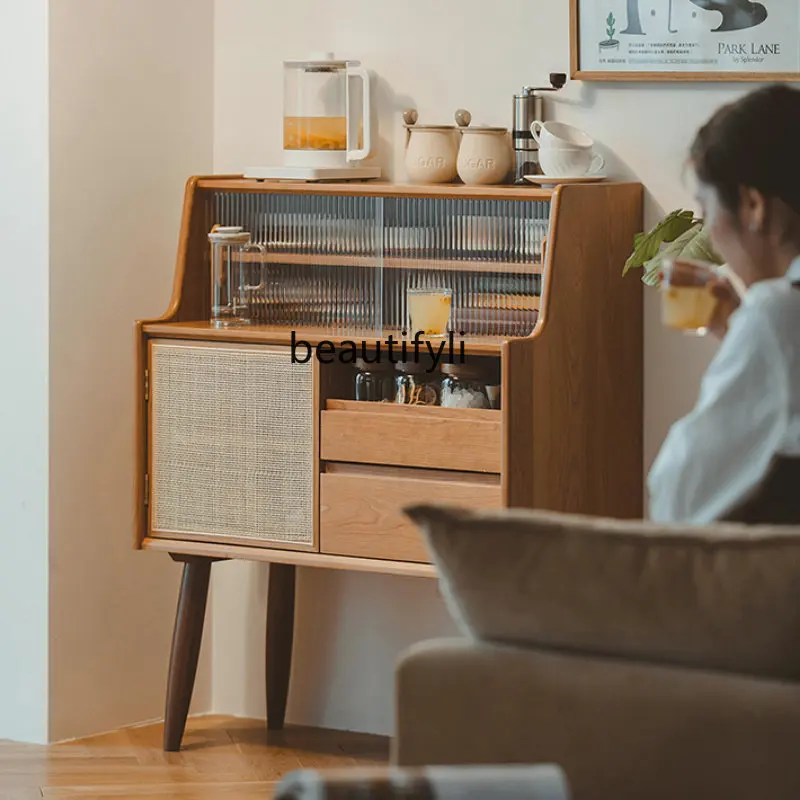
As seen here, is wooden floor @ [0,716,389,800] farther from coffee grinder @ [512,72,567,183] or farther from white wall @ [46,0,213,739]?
coffee grinder @ [512,72,567,183]

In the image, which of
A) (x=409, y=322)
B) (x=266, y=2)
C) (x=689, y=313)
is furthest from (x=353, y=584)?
(x=689, y=313)

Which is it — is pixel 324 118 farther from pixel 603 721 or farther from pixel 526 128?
pixel 603 721

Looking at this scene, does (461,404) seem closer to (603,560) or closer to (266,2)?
(266,2)

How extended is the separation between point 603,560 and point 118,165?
245 cm

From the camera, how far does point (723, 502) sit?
72.3 inches

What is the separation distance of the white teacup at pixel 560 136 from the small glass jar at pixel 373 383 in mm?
555

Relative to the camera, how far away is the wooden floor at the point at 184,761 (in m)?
3.38

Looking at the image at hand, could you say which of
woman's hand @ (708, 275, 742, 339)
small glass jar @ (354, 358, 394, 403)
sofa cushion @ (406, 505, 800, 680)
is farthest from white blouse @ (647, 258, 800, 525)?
small glass jar @ (354, 358, 394, 403)

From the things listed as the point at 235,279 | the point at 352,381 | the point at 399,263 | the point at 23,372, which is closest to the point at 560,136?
the point at 399,263

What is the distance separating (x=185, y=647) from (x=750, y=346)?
2090 mm

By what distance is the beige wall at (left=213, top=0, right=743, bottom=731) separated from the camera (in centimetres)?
342

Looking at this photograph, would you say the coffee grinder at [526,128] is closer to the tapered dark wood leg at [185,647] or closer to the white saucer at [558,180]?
Answer: the white saucer at [558,180]

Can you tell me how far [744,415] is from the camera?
1.81 metres

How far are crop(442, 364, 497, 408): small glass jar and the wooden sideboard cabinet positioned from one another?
0.20 feet
